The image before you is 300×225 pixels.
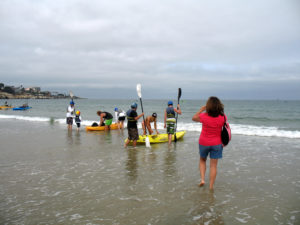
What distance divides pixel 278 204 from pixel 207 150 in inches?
63.3

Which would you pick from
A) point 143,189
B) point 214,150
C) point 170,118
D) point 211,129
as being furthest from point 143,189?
point 170,118

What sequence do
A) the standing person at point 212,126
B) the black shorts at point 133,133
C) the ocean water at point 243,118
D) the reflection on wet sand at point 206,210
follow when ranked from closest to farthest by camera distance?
the reflection on wet sand at point 206,210, the standing person at point 212,126, the black shorts at point 133,133, the ocean water at point 243,118

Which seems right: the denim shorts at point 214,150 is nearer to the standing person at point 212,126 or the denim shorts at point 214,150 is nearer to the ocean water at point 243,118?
the standing person at point 212,126

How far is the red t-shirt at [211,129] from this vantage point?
4.57m

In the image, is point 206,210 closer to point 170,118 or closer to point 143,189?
point 143,189

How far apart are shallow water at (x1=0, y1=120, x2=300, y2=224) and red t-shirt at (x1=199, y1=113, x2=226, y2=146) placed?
112 cm

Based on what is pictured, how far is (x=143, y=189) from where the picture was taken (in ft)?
16.9

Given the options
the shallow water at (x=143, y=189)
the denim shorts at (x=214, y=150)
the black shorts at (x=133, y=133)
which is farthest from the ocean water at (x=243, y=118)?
the denim shorts at (x=214, y=150)

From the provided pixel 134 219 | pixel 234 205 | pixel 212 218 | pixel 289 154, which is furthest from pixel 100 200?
pixel 289 154

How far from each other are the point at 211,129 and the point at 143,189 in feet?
6.43

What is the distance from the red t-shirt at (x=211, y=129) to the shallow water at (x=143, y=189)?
43.9 inches

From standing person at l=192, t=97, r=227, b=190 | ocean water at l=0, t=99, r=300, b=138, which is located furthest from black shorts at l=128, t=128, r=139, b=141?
ocean water at l=0, t=99, r=300, b=138

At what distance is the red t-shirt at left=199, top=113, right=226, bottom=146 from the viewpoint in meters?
4.57

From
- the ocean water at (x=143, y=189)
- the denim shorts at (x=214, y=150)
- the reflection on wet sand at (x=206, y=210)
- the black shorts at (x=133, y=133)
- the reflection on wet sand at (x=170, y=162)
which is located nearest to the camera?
the reflection on wet sand at (x=206, y=210)
